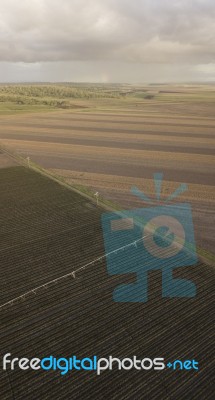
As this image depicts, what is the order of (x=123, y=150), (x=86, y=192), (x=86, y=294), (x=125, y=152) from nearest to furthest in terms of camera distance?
(x=86, y=294)
(x=86, y=192)
(x=125, y=152)
(x=123, y=150)

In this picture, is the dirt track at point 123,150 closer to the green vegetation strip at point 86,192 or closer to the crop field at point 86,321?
the green vegetation strip at point 86,192

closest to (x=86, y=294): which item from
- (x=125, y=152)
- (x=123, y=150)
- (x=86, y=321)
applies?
(x=86, y=321)

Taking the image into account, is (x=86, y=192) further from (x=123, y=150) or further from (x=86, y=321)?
(x=123, y=150)

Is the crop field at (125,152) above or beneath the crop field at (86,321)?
above

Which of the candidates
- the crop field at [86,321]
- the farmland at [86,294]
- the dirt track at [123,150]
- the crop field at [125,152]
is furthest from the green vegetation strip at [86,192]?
the crop field at [86,321]

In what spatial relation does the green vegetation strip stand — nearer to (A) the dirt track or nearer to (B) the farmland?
(B) the farmland

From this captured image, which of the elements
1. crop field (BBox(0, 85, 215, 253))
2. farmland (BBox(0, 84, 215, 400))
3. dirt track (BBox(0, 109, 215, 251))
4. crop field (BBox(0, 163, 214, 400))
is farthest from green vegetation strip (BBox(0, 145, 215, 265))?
crop field (BBox(0, 163, 214, 400))

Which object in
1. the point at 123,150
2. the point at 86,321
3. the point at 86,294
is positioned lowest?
the point at 86,321

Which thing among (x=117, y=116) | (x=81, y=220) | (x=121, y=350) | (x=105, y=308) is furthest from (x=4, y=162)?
(x=117, y=116)

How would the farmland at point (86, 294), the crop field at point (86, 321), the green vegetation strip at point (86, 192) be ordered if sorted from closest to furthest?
the crop field at point (86, 321)
the farmland at point (86, 294)
the green vegetation strip at point (86, 192)
